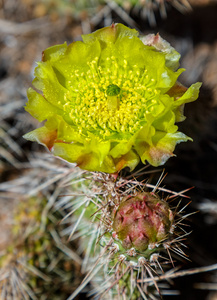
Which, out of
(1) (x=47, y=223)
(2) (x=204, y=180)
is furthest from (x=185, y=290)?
(1) (x=47, y=223)

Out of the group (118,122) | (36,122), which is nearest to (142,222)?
(118,122)

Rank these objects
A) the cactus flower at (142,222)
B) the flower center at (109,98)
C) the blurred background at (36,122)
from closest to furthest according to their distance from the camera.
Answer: the cactus flower at (142,222)
the flower center at (109,98)
the blurred background at (36,122)

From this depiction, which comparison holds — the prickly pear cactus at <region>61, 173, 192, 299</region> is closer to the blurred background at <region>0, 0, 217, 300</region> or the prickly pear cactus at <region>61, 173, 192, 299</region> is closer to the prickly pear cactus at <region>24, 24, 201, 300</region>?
the prickly pear cactus at <region>24, 24, 201, 300</region>

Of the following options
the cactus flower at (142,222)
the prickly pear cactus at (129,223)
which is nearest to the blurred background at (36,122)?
the prickly pear cactus at (129,223)

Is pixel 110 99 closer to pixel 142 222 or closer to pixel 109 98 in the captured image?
pixel 109 98

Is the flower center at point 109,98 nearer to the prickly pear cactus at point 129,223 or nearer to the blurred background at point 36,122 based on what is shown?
the prickly pear cactus at point 129,223

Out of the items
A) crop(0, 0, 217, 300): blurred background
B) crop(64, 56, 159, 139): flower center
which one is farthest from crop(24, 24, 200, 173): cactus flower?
crop(0, 0, 217, 300): blurred background

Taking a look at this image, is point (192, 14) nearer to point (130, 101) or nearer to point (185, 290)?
point (130, 101)
